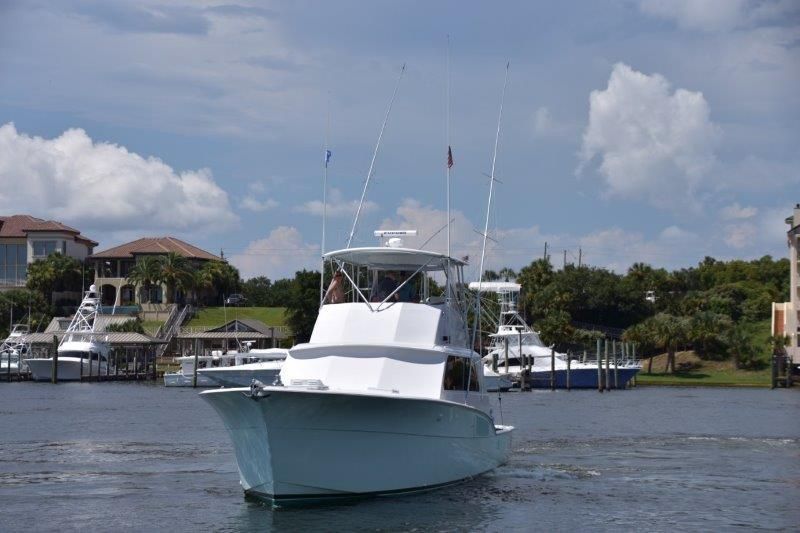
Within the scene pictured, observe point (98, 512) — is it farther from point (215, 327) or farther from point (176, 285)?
point (176, 285)

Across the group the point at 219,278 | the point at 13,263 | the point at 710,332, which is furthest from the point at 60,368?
the point at 710,332

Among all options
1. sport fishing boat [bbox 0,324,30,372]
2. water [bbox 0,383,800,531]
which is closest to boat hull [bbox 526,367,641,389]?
water [bbox 0,383,800,531]

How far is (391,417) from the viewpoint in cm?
2302

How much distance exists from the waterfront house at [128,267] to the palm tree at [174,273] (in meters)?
1.50

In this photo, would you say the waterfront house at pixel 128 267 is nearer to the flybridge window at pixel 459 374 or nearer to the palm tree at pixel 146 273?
the palm tree at pixel 146 273

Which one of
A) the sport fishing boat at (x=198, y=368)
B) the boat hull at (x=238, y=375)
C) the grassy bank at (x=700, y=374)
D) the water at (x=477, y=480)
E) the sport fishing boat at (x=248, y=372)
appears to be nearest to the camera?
the water at (x=477, y=480)

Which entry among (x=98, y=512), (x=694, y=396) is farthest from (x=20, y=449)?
(x=694, y=396)

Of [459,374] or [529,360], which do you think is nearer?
[459,374]

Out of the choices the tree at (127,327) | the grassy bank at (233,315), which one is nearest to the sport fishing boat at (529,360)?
the grassy bank at (233,315)

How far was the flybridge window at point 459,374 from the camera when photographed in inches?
1030

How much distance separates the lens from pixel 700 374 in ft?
329

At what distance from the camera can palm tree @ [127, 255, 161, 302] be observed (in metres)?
126

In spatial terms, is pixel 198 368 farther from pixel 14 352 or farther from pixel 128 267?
pixel 128 267

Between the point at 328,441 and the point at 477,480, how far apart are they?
645cm
